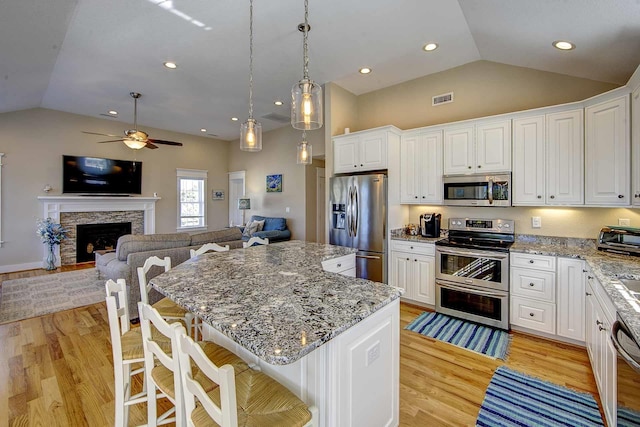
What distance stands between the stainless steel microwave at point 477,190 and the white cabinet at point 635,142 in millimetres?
1021

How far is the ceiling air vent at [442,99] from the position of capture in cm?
414

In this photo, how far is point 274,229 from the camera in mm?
7105

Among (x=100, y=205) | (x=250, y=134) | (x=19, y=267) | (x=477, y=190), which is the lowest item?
(x=19, y=267)

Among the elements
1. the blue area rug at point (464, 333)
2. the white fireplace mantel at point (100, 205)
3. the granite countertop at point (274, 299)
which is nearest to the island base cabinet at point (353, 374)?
the granite countertop at point (274, 299)

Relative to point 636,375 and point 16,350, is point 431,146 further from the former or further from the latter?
→ point 16,350

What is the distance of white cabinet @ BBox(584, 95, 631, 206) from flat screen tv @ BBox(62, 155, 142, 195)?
8355mm

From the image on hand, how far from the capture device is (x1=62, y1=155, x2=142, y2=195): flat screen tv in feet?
20.2

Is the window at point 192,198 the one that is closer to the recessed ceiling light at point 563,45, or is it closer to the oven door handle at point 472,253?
the oven door handle at point 472,253

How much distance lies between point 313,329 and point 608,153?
333 cm

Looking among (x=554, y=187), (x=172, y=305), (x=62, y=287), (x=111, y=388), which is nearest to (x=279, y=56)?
(x=172, y=305)

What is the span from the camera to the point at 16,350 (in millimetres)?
2766

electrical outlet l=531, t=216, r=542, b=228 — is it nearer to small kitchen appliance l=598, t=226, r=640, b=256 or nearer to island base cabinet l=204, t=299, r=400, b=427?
small kitchen appliance l=598, t=226, r=640, b=256

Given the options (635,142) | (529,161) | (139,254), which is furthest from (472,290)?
(139,254)

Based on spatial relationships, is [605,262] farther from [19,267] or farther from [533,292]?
[19,267]
